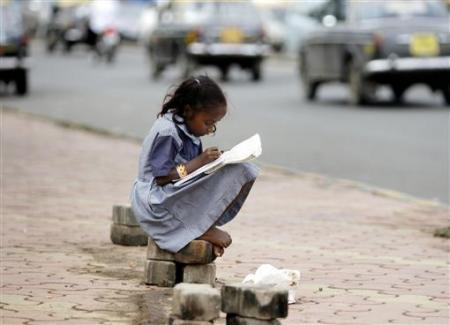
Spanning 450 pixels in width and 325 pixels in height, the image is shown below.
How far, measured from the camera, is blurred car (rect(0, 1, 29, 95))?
25266 mm

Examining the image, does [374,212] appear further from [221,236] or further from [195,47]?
[195,47]

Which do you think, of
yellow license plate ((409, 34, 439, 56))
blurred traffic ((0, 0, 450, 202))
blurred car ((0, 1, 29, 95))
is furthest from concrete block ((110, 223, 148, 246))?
blurred car ((0, 1, 29, 95))

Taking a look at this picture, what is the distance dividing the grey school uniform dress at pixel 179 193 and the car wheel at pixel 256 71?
23.6m

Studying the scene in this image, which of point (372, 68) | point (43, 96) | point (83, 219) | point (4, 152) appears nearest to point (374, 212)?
point (83, 219)

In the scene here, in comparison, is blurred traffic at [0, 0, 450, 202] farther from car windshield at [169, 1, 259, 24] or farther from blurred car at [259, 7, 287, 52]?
blurred car at [259, 7, 287, 52]

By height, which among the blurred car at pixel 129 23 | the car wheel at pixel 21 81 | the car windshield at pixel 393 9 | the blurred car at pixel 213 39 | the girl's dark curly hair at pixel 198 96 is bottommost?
the blurred car at pixel 129 23

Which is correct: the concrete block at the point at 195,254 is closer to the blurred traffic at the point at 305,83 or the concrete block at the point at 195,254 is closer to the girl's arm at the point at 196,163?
the girl's arm at the point at 196,163

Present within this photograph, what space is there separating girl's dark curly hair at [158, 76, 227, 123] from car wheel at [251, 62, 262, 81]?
23.7 meters

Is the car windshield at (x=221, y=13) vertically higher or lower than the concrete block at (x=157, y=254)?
higher

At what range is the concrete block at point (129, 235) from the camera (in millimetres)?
8625

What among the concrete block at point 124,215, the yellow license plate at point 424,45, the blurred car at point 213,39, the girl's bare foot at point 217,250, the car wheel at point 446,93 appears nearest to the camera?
the girl's bare foot at point 217,250

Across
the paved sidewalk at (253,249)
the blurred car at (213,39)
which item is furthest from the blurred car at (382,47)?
the paved sidewalk at (253,249)

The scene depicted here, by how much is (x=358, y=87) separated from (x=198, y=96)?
16.3 metres

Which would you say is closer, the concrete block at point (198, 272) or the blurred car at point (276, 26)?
the concrete block at point (198, 272)
